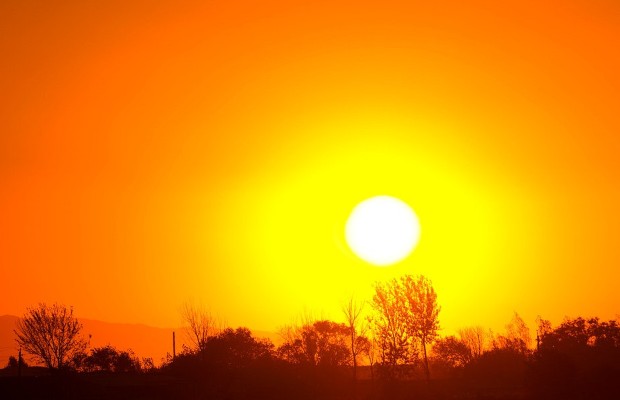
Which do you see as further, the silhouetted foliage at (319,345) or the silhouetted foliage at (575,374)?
the silhouetted foliage at (319,345)

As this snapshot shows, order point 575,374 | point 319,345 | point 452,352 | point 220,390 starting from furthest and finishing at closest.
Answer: point 452,352 → point 319,345 → point 220,390 → point 575,374

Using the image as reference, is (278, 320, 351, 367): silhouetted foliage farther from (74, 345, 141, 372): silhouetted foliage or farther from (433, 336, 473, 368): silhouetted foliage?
(74, 345, 141, 372): silhouetted foliage

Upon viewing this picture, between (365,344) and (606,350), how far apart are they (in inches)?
1566

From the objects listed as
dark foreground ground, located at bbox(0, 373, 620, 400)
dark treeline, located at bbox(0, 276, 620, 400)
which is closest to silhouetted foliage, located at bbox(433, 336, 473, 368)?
dark treeline, located at bbox(0, 276, 620, 400)

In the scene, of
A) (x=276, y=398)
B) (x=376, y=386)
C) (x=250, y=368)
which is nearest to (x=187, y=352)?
(x=250, y=368)

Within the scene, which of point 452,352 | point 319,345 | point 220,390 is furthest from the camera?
point 452,352

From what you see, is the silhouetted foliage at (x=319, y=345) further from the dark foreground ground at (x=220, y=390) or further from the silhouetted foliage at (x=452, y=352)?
the silhouetted foliage at (x=452, y=352)

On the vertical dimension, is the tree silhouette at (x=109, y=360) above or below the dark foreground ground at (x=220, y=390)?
above

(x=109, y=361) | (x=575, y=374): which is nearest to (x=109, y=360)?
(x=109, y=361)

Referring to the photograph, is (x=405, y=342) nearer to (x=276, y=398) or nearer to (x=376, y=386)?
(x=376, y=386)

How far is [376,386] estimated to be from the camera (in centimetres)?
7369

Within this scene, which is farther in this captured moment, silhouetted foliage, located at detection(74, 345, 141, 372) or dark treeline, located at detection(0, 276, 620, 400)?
silhouetted foliage, located at detection(74, 345, 141, 372)

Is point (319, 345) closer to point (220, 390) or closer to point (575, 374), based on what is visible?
point (220, 390)

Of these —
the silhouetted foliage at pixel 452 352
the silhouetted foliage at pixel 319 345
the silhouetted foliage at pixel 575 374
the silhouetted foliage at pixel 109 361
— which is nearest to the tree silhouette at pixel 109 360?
the silhouetted foliage at pixel 109 361
